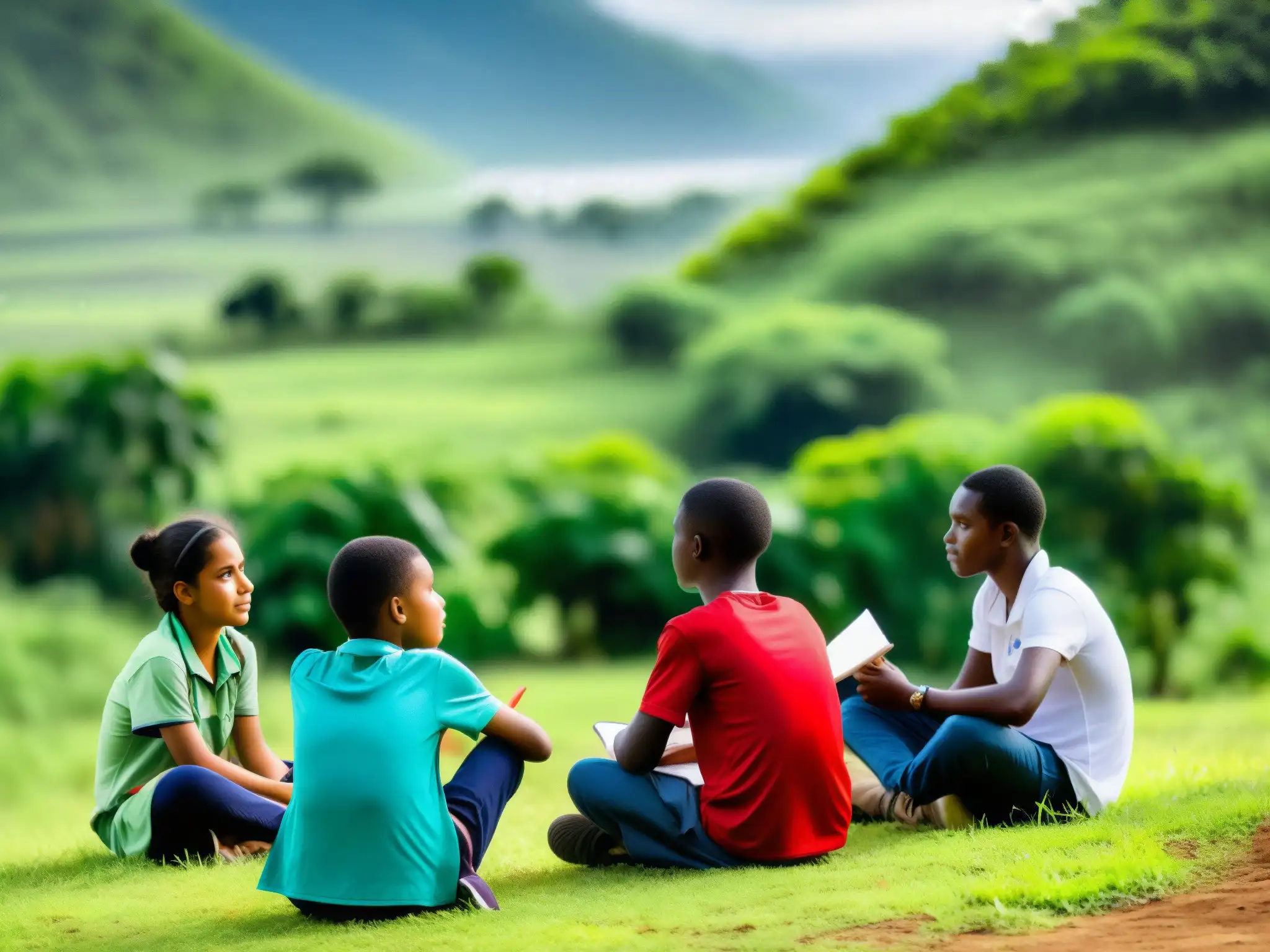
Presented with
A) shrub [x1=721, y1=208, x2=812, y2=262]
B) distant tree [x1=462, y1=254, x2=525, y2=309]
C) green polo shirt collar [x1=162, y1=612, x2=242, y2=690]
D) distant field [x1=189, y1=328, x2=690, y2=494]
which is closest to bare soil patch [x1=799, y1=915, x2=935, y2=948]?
green polo shirt collar [x1=162, y1=612, x2=242, y2=690]

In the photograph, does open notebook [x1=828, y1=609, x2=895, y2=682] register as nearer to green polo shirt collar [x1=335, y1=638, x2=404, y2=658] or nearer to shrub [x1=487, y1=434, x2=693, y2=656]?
green polo shirt collar [x1=335, y1=638, x2=404, y2=658]

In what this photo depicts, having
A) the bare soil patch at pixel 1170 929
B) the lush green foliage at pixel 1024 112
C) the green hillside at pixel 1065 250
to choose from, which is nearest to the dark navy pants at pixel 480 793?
the bare soil patch at pixel 1170 929

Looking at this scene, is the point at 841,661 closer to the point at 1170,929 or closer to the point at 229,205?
the point at 1170,929

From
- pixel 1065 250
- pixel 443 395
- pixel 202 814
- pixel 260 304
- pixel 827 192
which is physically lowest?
pixel 202 814

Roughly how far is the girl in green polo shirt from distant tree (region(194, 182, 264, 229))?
13630mm

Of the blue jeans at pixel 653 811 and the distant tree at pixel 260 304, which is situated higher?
the distant tree at pixel 260 304

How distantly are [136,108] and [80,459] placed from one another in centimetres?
865

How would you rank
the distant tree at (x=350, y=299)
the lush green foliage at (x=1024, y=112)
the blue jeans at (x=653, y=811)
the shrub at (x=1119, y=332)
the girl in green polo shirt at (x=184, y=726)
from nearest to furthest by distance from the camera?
1. the blue jeans at (x=653, y=811)
2. the girl in green polo shirt at (x=184, y=726)
3. the lush green foliage at (x=1024, y=112)
4. the distant tree at (x=350, y=299)
5. the shrub at (x=1119, y=332)

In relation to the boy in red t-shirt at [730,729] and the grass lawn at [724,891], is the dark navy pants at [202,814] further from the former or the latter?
the boy in red t-shirt at [730,729]

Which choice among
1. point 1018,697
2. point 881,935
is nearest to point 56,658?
point 1018,697

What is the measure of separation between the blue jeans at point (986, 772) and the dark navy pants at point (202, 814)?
1.72 meters

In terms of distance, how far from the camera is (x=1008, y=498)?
12.6 feet

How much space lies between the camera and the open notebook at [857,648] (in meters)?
3.70

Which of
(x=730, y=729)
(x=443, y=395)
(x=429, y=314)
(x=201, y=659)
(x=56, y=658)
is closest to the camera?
(x=730, y=729)
